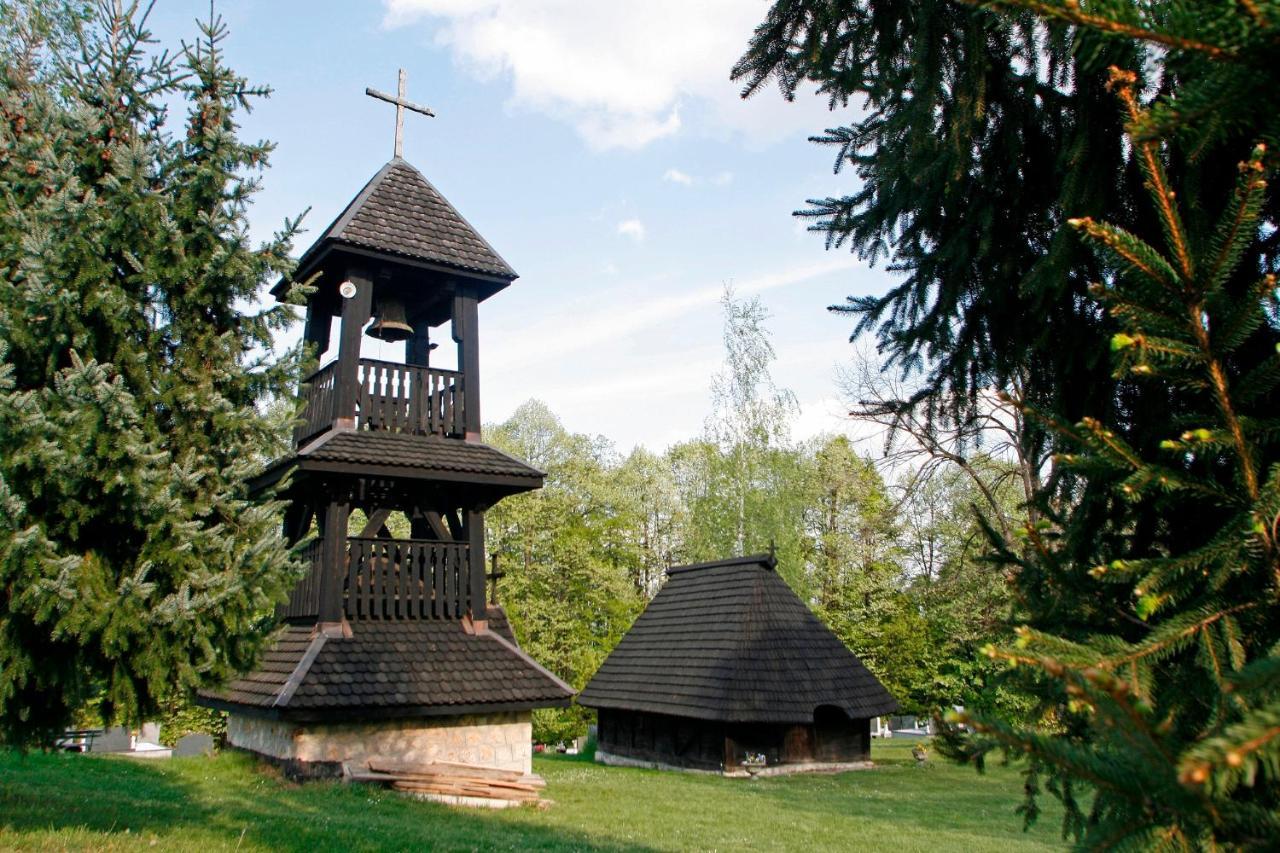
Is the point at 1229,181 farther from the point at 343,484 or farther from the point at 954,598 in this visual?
the point at 954,598

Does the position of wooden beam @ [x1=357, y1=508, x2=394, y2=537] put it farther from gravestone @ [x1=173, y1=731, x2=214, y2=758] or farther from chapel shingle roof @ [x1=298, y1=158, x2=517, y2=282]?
gravestone @ [x1=173, y1=731, x2=214, y2=758]

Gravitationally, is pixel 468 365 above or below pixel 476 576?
above

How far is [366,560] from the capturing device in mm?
11688

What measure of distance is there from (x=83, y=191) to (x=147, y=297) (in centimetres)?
83

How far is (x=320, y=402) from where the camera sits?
488 inches

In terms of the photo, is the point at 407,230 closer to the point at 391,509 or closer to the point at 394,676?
the point at 391,509

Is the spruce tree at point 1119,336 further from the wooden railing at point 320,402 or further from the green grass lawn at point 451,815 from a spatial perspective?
the wooden railing at point 320,402

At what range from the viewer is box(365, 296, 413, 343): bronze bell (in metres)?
12.4

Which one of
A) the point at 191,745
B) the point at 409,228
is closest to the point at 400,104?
the point at 409,228

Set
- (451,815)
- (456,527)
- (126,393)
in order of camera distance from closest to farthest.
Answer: (126,393), (451,815), (456,527)

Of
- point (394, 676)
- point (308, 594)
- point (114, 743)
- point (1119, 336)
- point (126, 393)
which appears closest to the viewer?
point (1119, 336)

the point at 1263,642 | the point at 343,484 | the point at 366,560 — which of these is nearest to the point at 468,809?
the point at 366,560

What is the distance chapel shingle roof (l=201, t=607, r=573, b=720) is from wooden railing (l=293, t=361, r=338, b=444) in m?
2.62

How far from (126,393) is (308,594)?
21.3ft
